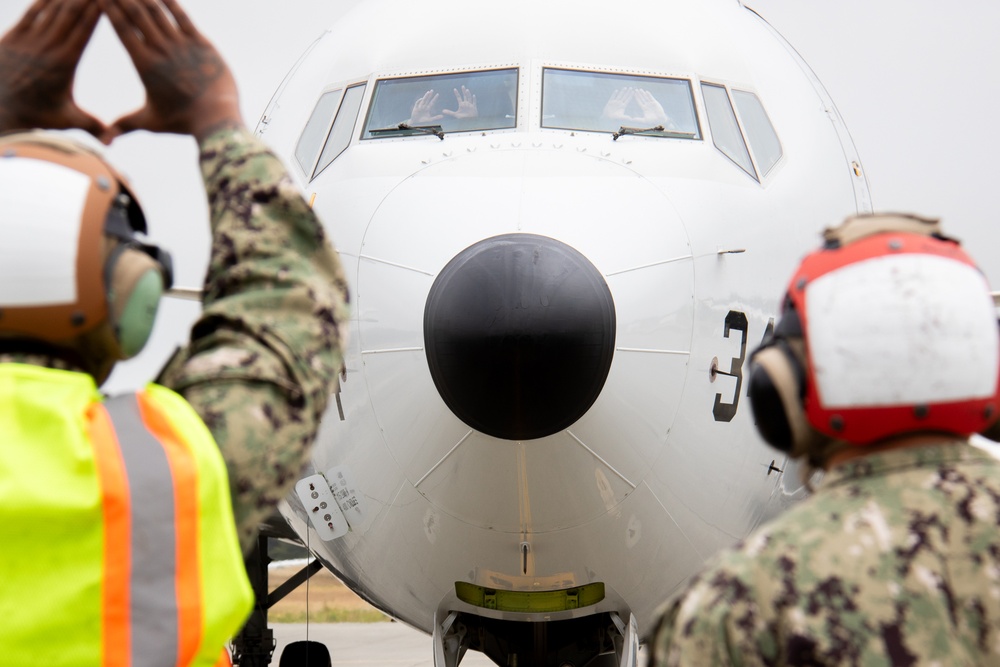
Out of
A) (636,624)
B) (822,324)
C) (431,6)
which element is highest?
(431,6)

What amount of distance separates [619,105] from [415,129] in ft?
3.14

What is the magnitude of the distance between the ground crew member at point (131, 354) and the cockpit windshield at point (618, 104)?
364cm

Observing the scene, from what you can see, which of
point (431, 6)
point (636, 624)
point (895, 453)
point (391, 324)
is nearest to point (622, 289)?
point (391, 324)

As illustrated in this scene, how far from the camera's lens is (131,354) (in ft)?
6.22

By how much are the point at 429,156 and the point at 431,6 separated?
125cm

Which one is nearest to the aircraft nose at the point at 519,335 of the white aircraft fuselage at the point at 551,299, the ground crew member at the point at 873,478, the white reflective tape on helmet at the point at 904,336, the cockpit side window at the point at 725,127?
the white aircraft fuselage at the point at 551,299

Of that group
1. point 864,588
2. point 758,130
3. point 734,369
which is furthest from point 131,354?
point 758,130

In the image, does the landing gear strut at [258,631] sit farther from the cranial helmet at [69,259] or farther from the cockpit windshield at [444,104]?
the cranial helmet at [69,259]

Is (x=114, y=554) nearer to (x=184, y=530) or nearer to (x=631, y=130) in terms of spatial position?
(x=184, y=530)

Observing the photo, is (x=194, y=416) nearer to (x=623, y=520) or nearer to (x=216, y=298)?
(x=216, y=298)

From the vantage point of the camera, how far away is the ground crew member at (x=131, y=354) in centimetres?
163

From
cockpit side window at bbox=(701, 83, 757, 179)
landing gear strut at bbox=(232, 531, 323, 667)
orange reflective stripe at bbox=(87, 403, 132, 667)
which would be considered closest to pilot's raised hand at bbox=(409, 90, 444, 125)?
cockpit side window at bbox=(701, 83, 757, 179)

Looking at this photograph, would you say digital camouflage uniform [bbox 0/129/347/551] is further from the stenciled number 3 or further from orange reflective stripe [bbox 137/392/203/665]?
the stenciled number 3

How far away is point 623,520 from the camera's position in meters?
4.85
